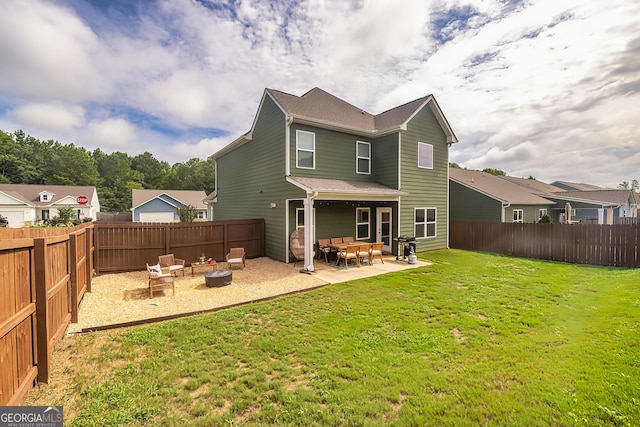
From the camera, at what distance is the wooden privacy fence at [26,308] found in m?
2.73

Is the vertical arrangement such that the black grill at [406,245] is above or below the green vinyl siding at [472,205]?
below

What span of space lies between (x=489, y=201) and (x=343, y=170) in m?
13.0

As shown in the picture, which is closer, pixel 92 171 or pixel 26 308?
pixel 26 308

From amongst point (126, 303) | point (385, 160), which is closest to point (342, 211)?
point (385, 160)

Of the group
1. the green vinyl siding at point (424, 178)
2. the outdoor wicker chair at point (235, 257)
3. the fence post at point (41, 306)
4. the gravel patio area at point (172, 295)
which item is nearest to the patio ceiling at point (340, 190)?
the green vinyl siding at point (424, 178)

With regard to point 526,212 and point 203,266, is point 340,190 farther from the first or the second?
point 526,212

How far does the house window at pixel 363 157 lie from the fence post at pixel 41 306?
471 inches

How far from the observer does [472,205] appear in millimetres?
20375

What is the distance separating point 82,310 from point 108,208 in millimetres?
63211

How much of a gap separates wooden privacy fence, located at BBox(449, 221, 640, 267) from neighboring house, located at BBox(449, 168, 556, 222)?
532 centimetres

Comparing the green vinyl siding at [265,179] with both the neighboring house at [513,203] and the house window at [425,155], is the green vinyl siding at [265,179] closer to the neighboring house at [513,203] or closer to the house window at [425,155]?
the house window at [425,155]

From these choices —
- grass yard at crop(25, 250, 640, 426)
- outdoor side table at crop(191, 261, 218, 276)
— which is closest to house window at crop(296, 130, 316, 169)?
outdoor side table at crop(191, 261, 218, 276)

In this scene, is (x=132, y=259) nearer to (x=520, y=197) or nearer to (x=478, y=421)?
(x=478, y=421)

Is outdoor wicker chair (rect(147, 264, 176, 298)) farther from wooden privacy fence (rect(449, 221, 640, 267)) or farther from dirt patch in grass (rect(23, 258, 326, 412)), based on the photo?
wooden privacy fence (rect(449, 221, 640, 267))
